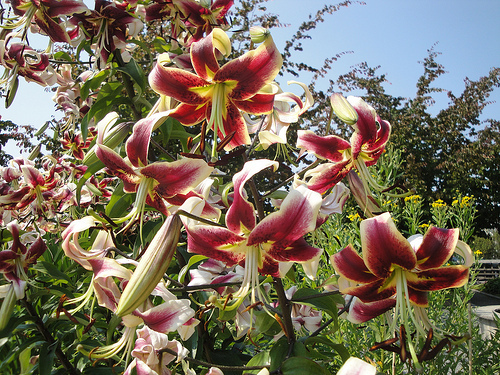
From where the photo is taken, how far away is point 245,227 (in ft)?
2.11

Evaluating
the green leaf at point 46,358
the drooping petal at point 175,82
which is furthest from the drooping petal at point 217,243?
the green leaf at point 46,358

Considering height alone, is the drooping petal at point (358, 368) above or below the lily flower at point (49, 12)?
above

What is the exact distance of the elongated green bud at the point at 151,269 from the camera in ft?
1.60

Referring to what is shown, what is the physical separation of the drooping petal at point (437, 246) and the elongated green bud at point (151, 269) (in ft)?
1.17

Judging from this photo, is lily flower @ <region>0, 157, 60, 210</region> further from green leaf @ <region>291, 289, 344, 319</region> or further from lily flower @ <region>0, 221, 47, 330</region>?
green leaf @ <region>291, 289, 344, 319</region>

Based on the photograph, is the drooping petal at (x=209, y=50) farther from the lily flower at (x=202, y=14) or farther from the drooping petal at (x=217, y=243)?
the lily flower at (x=202, y=14)

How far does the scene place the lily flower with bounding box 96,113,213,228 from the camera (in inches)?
25.4

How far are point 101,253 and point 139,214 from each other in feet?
0.39

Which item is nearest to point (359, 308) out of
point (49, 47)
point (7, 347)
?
point (49, 47)

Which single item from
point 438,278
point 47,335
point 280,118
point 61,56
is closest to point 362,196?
point 438,278

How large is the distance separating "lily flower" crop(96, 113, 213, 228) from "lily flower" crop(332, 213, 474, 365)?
0.86 ft

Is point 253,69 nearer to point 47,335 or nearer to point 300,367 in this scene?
point 300,367

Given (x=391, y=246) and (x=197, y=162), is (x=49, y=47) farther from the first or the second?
(x=391, y=246)

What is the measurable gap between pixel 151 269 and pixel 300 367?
0.32 metres
